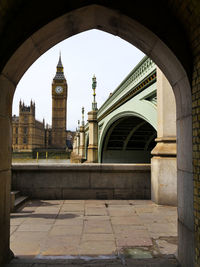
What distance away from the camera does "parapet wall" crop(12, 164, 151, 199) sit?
6855 mm

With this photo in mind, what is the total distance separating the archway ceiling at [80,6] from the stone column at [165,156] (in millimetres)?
3801

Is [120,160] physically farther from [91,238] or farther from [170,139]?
[91,238]

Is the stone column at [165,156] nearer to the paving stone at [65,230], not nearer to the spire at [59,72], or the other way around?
the paving stone at [65,230]

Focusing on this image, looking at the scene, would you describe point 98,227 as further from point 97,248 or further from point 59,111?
point 59,111

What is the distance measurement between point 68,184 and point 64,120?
102 meters

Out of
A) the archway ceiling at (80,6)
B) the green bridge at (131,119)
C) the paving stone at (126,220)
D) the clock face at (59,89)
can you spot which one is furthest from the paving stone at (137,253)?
the clock face at (59,89)

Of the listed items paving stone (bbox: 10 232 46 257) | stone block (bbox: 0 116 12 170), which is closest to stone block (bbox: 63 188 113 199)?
paving stone (bbox: 10 232 46 257)

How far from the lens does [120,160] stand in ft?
96.8

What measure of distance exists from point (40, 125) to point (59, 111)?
11.6 m

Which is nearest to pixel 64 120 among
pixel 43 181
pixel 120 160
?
pixel 120 160

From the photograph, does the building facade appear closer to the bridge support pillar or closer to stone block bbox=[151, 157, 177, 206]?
the bridge support pillar

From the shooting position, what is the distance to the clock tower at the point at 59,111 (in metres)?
108

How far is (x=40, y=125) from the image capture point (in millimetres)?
112688

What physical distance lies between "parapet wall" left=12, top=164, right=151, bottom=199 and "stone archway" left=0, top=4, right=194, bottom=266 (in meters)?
3.76
